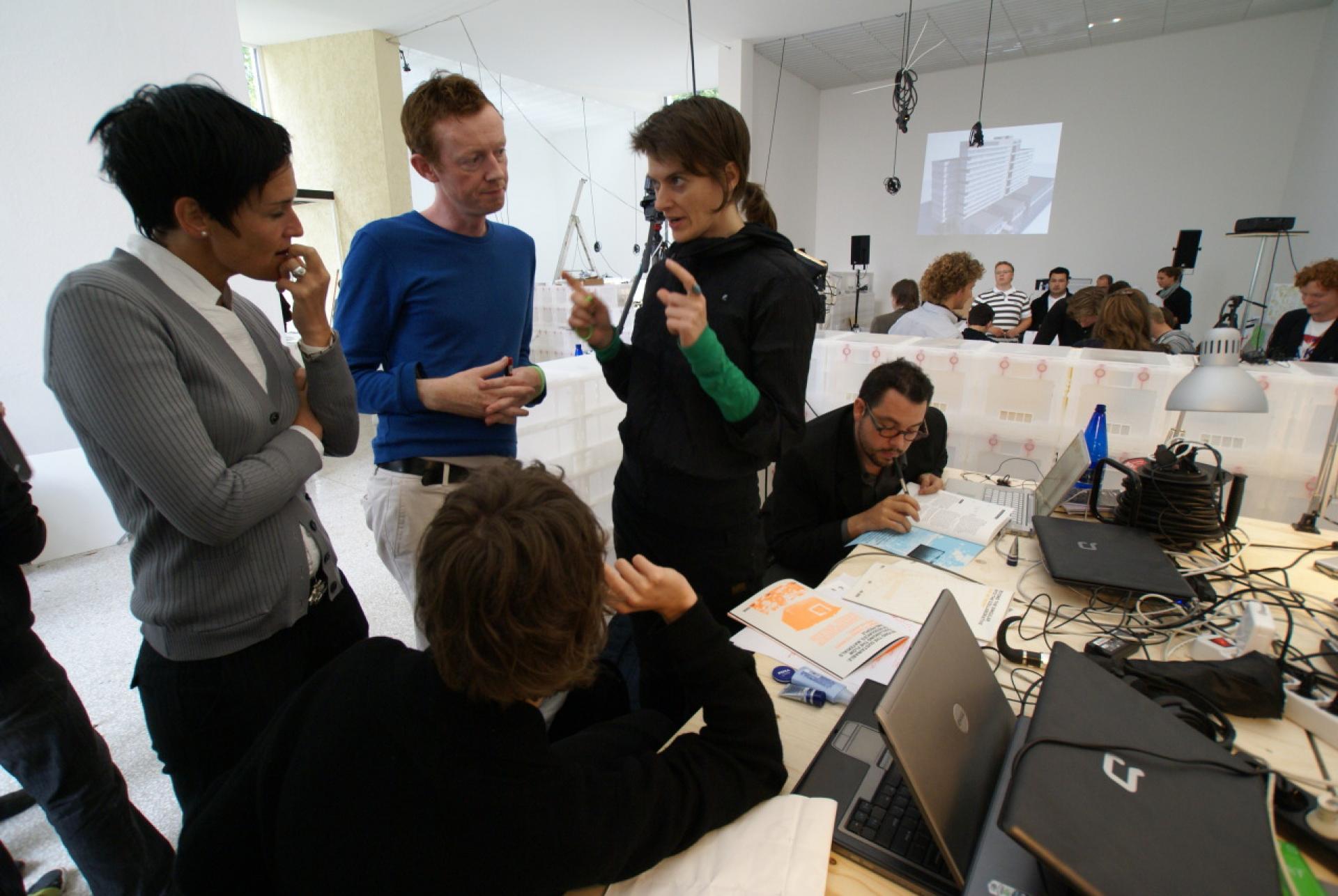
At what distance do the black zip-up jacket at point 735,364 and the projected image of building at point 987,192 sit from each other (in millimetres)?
7099

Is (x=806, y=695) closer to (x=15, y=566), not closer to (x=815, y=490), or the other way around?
(x=815, y=490)

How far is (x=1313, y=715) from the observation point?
0.97 m

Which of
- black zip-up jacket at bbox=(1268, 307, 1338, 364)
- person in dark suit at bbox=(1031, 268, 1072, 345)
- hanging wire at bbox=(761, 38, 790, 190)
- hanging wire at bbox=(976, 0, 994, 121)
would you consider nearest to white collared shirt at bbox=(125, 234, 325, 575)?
black zip-up jacket at bbox=(1268, 307, 1338, 364)

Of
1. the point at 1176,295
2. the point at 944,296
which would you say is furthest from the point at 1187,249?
the point at 944,296

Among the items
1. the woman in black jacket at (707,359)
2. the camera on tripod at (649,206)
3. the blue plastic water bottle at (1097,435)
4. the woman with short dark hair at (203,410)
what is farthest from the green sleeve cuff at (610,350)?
the blue plastic water bottle at (1097,435)

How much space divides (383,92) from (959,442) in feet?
17.6

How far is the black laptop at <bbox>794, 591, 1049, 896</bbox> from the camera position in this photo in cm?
68

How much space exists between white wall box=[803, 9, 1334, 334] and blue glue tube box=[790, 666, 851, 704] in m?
6.50

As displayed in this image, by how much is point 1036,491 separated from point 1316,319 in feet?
10.3

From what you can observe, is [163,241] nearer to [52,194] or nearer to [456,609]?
[456,609]

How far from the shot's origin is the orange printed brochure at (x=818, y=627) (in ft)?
3.69

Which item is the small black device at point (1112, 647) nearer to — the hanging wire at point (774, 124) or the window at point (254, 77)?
the hanging wire at point (774, 124)

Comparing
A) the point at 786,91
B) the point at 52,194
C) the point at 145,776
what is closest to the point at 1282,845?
the point at 145,776

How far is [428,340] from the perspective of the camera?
4.41 ft
